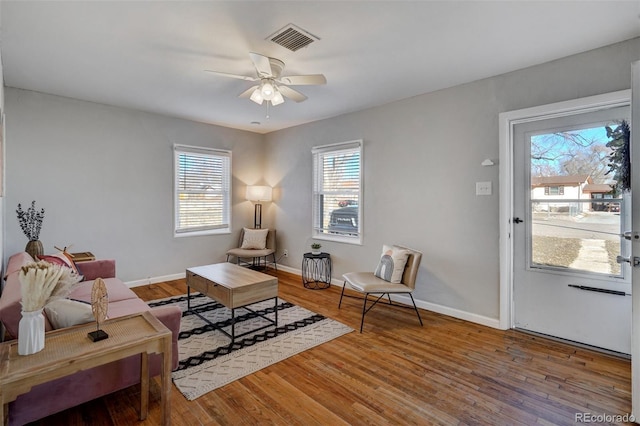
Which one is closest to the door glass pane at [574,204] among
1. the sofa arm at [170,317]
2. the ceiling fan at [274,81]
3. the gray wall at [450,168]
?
the gray wall at [450,168]

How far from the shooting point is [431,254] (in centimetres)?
362

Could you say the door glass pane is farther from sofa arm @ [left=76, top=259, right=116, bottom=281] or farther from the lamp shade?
sofa arm @ [left=76, top=259, right=116, bottom=281]

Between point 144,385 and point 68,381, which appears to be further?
point 144,385

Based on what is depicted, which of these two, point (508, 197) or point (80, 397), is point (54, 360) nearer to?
point (80, 397)

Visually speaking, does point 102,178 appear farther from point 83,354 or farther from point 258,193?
point 83,354

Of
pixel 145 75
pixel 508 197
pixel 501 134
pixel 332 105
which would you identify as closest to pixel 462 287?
pixel 508 197

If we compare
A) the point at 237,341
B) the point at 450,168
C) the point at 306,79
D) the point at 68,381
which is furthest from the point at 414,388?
the point at 306,79

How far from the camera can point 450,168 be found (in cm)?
346

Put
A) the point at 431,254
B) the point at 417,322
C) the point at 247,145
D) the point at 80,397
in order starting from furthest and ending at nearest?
1. the point at 247,145
2. the point at 431,254
3. the point at 417,322
4. the point at 80,397

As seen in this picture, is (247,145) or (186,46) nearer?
(186,46)

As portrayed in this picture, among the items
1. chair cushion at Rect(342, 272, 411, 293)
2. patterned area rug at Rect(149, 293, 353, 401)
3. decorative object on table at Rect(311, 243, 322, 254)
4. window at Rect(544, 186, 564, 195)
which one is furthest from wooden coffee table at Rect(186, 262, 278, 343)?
window at Rect(544, 186, 564, 195)

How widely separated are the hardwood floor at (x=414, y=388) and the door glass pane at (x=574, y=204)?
0.79m

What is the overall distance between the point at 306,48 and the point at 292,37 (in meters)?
0.21

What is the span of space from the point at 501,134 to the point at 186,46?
299cm
